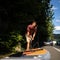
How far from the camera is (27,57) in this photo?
1411cm

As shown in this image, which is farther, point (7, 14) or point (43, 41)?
point (43, 41)

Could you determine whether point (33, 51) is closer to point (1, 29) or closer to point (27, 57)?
point (27, 57)

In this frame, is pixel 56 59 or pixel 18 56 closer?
pixel 18 56

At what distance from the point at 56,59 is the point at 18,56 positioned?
7.96 metres

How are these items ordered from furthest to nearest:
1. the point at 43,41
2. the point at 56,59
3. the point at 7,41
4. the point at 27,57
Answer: the point at 43,41 < the point at 7,41 < the point at 56,59 < the point at 27,57

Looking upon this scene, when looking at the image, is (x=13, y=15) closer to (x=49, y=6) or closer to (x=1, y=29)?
(x=1, y=29)

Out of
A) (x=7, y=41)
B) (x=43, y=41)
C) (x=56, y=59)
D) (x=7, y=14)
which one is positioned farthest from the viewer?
(x=43, y=41)

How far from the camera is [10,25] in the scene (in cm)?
2703

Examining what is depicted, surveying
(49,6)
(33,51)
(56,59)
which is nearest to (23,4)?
(56,59)

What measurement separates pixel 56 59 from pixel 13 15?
7.38 metres

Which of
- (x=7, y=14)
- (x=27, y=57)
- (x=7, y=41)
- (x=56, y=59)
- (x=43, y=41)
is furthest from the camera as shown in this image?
(x=43, y=41)

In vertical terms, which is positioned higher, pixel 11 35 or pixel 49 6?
pixel 49 6

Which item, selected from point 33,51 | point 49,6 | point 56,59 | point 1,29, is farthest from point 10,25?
point 49,6

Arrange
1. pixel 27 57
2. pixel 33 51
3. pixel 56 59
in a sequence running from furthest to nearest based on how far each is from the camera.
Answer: pixel 56 59
pixel 33 51
pixel 27 57
